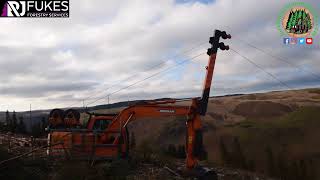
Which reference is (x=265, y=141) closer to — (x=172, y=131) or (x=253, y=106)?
(x=172, y=131)

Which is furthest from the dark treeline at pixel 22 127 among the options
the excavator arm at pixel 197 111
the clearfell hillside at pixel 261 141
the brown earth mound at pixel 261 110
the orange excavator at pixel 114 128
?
the excavator arm at pixel 197 111

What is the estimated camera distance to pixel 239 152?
2795 cm

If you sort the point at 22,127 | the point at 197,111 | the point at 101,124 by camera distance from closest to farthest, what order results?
the point at 197,111 → the point at 101,124 → the point at 22,127

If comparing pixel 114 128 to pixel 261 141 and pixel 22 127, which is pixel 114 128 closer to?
pixel 261 141

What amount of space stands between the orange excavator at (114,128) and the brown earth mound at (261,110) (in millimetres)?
22894

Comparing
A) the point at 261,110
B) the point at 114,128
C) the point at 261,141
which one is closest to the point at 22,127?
the point at 261,141

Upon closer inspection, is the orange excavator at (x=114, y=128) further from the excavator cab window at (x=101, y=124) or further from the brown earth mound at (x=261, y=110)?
the brown earth mound at (x=261, y=110)

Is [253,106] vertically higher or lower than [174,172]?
higher

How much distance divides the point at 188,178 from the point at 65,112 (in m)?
6.61

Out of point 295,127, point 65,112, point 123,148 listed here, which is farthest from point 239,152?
point 65,112

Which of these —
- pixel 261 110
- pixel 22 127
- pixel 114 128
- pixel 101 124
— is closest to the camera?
pixel 114 128

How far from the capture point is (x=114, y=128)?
20.0m

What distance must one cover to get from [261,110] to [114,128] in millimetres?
26634

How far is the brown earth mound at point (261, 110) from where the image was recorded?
41.5 meters
